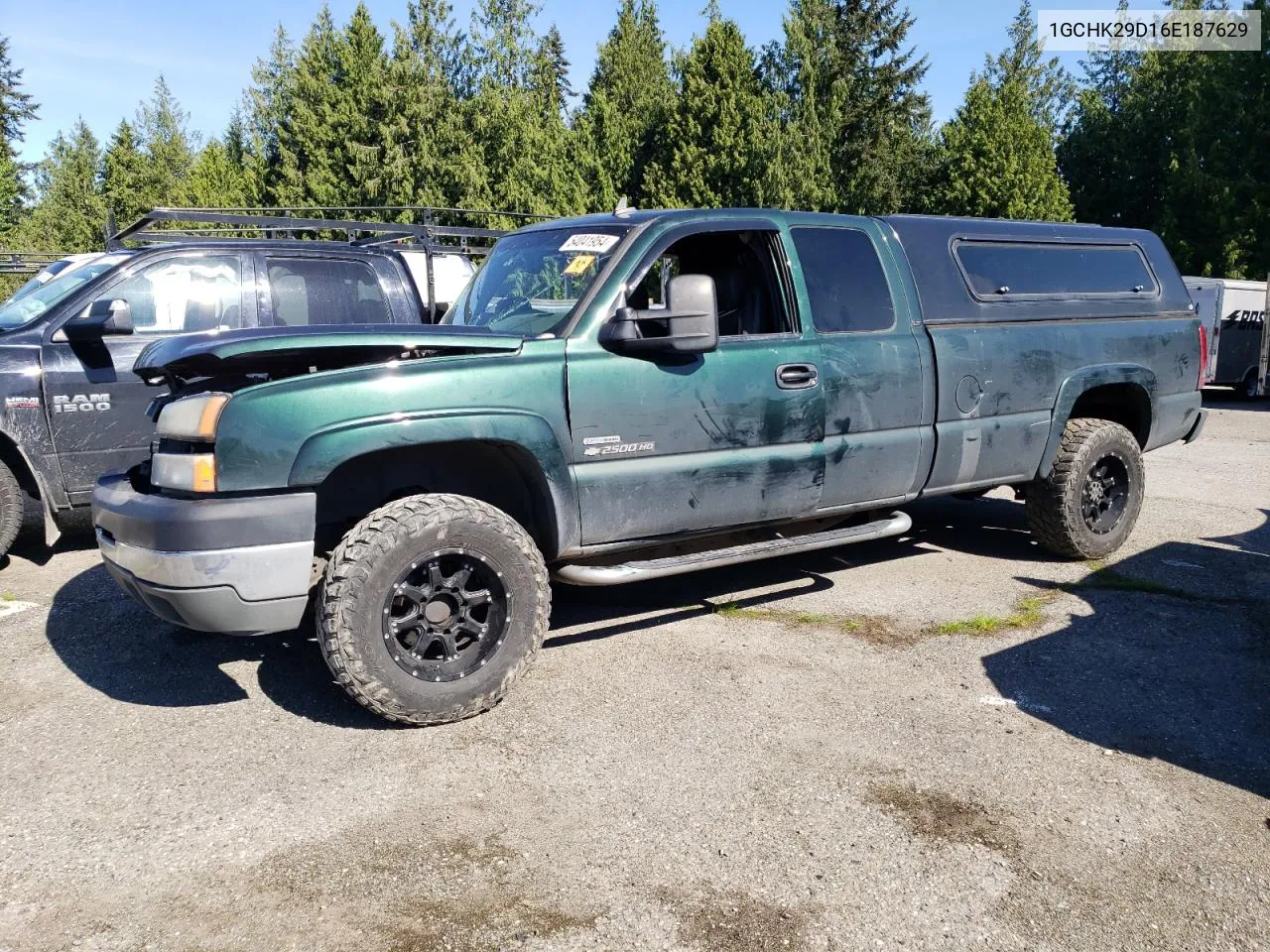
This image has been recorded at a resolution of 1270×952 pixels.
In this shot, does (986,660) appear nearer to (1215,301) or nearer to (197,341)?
(197,341)

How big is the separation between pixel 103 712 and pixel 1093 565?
18.0ft

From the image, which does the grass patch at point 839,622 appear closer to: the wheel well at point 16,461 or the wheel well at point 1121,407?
the wheel well at point 1121,407

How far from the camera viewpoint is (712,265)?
16.9ft

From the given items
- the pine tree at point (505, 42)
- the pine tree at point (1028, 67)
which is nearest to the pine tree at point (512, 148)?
the pine tree at point (505, 42)

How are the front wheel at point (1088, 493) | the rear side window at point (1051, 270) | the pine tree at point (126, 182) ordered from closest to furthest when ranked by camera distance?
the rear side window at point (1051, 270), the front wheel at point (1088, 493), the pine tree at point (126, 182)

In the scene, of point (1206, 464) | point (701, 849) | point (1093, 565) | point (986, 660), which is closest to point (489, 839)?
point (701, 849)

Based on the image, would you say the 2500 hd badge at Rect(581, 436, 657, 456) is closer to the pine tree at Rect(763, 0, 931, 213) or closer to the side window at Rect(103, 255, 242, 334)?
the side window at Rect(103, 255, 242, 334)

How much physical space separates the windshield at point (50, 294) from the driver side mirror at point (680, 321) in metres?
4.12

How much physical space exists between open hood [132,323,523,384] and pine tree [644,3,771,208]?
85.9ft

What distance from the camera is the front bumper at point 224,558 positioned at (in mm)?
3449

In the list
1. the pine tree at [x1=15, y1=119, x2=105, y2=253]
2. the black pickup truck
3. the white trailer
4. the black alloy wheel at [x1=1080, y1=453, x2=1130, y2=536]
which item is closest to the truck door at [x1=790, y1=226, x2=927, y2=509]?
the black alloy wheel at [x1=1080, y1=453, x2=1130, y2=536]

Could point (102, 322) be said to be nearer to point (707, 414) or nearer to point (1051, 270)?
point (707, 414)

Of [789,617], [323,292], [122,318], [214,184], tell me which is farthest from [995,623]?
[214,184]

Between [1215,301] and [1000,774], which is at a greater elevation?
[1215,301]
